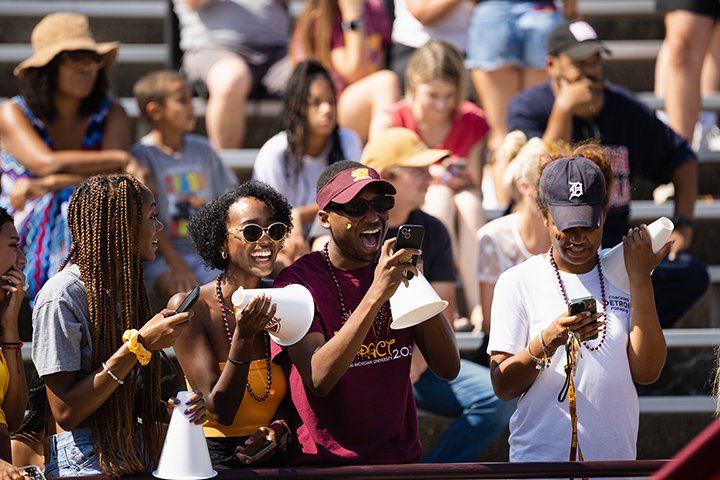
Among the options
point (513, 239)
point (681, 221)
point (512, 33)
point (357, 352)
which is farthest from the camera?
point (512, 33)

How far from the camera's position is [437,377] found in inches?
185

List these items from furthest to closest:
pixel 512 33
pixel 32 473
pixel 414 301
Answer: pixel 512 33 → pixel 414 301 → pixel 32 473

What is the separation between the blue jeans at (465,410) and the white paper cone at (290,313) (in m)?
1.40

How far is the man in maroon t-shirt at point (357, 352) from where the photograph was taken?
3500 mm

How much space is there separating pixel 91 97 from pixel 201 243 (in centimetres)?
207

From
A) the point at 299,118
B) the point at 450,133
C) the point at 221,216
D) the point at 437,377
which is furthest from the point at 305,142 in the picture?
the point at 221,216

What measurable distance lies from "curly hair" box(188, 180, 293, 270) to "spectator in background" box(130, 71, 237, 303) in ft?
5.19

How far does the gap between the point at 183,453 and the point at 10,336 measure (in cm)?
66

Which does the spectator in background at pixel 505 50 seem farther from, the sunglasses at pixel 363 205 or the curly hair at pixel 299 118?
the sunglasses at pixel 363 205

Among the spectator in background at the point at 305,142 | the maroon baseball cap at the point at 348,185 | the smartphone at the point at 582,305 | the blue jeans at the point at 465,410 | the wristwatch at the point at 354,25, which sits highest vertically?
the wristwatch at the point at 354,25

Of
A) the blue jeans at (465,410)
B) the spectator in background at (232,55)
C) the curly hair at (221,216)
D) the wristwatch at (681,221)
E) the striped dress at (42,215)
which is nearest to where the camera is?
the curly hair at (221,216)

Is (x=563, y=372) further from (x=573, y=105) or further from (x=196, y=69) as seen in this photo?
(x=196, y=69)

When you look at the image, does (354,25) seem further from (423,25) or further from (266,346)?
(266,346)

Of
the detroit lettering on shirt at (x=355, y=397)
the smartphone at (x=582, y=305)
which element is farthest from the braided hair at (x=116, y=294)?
the smartphone at (x=582, y=305)
